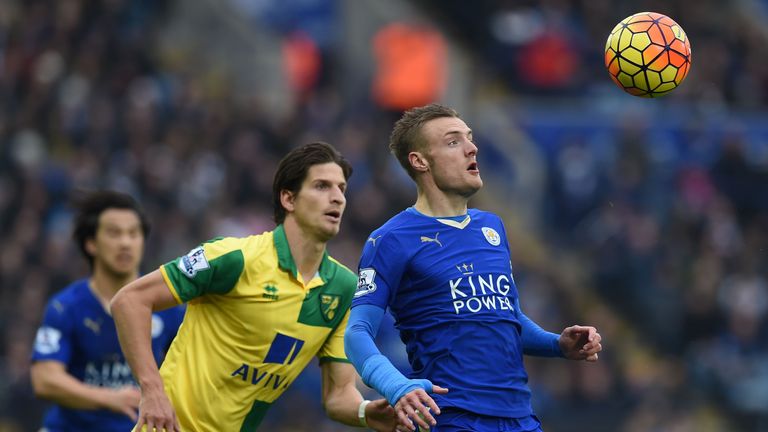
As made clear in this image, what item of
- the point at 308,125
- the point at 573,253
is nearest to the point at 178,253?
the point at 308,125

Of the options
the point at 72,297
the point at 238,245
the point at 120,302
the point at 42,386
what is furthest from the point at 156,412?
the point at 72,297

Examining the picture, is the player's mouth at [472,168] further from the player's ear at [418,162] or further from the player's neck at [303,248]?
the player's neck at [303,248]

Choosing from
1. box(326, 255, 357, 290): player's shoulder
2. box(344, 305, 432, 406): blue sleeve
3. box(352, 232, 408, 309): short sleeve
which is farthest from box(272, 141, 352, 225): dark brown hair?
box(344, 305, 432, 406): blue sleeve

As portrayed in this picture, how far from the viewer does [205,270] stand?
251 inches

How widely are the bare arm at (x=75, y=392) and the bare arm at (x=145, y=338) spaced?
4.38 feet

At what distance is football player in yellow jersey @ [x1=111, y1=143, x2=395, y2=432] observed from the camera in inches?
250

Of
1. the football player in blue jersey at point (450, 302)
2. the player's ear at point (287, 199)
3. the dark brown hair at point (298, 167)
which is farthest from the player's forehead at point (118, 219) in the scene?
the football player in blue jersey at point (450, 302)

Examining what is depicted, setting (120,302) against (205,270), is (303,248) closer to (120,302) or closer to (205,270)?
(205,270)

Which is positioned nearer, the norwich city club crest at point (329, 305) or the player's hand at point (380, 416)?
the player's hand at point (380, 416)

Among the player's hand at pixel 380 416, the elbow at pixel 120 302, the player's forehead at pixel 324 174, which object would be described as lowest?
the player's hand at pixel 380 416

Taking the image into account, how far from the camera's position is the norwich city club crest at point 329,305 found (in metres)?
6.84

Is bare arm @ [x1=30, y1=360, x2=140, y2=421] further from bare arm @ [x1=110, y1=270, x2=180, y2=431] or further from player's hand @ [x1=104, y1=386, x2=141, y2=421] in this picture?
bare arm @ [x1=110, y1=270, x2=180, y2=431]

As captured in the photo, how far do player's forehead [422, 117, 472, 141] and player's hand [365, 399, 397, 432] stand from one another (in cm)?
135

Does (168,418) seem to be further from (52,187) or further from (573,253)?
(573,253)
